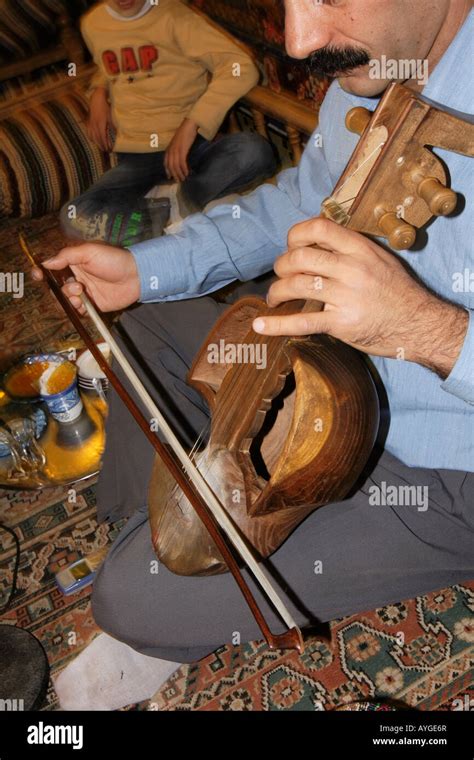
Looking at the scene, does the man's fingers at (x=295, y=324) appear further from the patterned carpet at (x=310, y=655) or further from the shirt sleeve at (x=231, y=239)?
the patterned carpet at (x=310, y=655)

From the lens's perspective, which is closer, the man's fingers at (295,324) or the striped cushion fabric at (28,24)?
the man's fingers at (295,324)

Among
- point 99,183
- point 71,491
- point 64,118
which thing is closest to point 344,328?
point 71,491

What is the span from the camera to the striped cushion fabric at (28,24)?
10.5 ft

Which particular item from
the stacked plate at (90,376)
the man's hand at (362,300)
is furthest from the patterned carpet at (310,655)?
the man's hand at (362,300)

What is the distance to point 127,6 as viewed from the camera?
2248mm

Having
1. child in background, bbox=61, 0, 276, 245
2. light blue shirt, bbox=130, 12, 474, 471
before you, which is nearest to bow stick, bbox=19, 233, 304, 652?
light blue shirt, bbox=130, 12, 474, 471

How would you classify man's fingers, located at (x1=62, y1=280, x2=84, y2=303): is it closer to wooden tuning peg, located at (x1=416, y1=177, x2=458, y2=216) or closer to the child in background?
wooden tuning peg, located at (x1=416, y1=177, x2=458, y2=216)

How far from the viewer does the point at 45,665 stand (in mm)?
1484

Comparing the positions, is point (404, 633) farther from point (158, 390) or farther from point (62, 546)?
point (62, 546)

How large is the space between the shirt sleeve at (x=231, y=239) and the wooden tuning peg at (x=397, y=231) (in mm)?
586

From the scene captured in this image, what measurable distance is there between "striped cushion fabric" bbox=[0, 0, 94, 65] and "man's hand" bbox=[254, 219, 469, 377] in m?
3.04

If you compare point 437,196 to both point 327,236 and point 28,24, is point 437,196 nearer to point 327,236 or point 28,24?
point 327,236

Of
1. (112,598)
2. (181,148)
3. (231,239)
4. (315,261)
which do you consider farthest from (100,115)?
(315,261)

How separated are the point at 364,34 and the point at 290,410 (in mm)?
565
